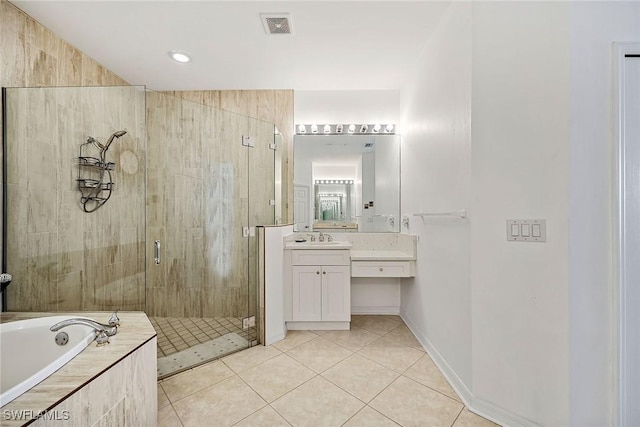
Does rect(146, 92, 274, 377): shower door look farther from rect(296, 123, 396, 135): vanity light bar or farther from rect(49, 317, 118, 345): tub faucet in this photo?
rect(49, 317, 118, 345): tub faucet

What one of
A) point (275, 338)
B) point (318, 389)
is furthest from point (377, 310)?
point (318, 389)

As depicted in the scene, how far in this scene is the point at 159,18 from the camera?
5.51ft

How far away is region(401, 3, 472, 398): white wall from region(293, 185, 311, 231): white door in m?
1.14

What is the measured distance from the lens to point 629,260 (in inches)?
41.6

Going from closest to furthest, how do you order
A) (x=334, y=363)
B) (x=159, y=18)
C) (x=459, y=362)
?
(x=459, y=362)
(x=159, y=18)
(x=334, y=363)

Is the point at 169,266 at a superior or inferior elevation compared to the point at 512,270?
inferior

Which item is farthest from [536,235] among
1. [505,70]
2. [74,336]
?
[74,336]

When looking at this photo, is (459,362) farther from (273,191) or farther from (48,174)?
(48,174)

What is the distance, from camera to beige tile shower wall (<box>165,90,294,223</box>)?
8.80 ft

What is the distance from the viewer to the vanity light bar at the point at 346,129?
9.07 ft

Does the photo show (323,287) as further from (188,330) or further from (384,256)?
(188,330)

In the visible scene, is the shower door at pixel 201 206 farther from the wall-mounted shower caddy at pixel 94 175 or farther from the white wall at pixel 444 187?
the white wall at pixel 444 187

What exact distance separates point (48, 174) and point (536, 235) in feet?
10.00

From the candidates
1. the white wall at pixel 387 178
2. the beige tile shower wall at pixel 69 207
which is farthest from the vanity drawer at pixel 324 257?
the beige tile shower wall at pixel 69 207
